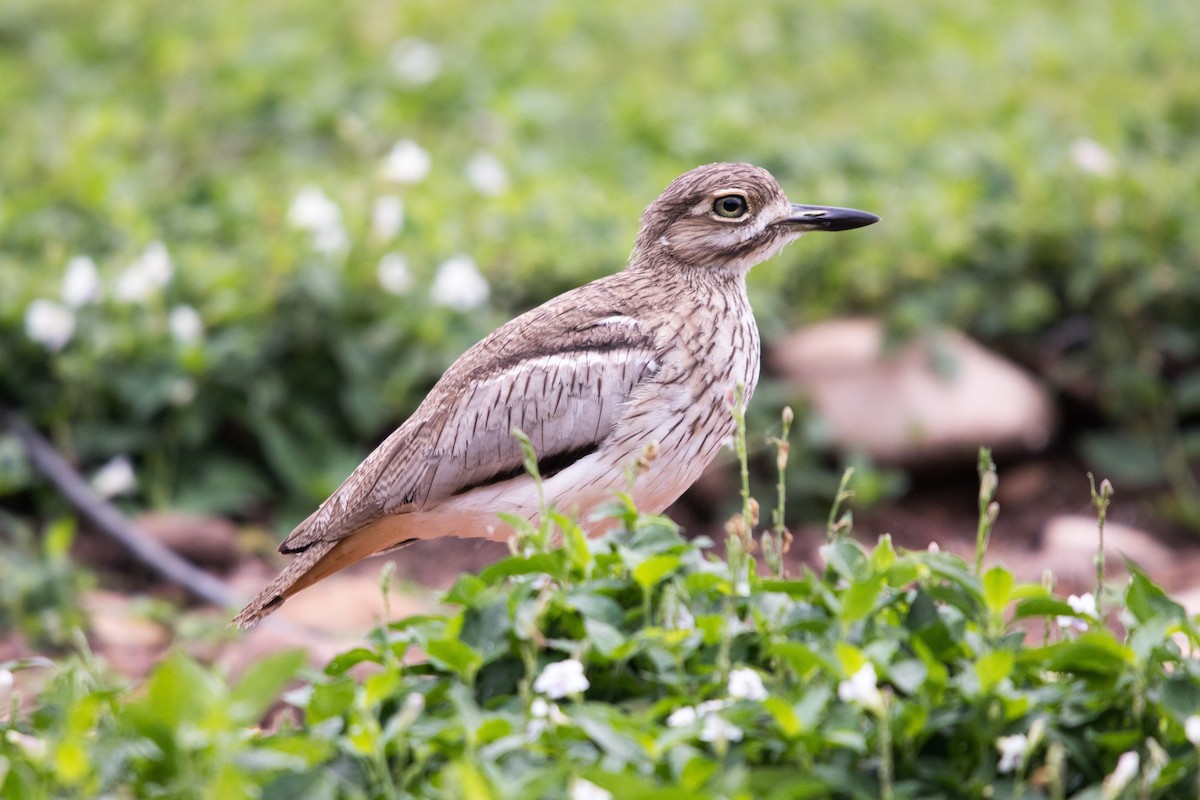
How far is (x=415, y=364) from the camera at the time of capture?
21.3 ft

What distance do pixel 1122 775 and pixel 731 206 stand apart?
2.48 meters

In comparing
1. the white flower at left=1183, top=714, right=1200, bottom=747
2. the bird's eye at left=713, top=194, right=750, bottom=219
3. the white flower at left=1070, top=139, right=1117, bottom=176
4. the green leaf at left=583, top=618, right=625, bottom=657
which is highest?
the bird's eye at left=713, top=194, right=750, bottom=219

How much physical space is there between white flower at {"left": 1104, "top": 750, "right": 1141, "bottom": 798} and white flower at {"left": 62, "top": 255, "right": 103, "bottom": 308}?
4.74m

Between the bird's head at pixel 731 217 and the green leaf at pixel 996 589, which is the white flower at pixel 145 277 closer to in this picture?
the bird's head at pixel 731 217

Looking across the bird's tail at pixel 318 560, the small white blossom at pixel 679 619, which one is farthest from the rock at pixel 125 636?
the small white blossom at pixel 679 619

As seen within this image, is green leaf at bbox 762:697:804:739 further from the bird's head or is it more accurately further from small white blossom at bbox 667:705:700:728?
the bird's head

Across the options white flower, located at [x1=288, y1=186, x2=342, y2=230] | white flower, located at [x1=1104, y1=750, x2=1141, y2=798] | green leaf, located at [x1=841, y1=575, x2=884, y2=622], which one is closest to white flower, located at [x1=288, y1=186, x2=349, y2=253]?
white flower, located at [x1=288, y1=186, x2=342, y2=230]

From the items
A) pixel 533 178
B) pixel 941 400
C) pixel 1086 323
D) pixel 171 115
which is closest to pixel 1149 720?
pixel 941 400

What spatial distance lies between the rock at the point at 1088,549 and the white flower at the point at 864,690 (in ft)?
11.2

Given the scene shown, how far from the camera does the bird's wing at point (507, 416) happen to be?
4.28m

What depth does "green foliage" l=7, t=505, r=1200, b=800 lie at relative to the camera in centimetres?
265

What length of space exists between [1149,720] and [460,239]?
15.8 ft

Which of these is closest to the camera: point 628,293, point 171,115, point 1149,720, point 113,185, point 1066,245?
point 1149,720

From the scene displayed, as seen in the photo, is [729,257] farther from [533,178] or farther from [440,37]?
[440,37]
